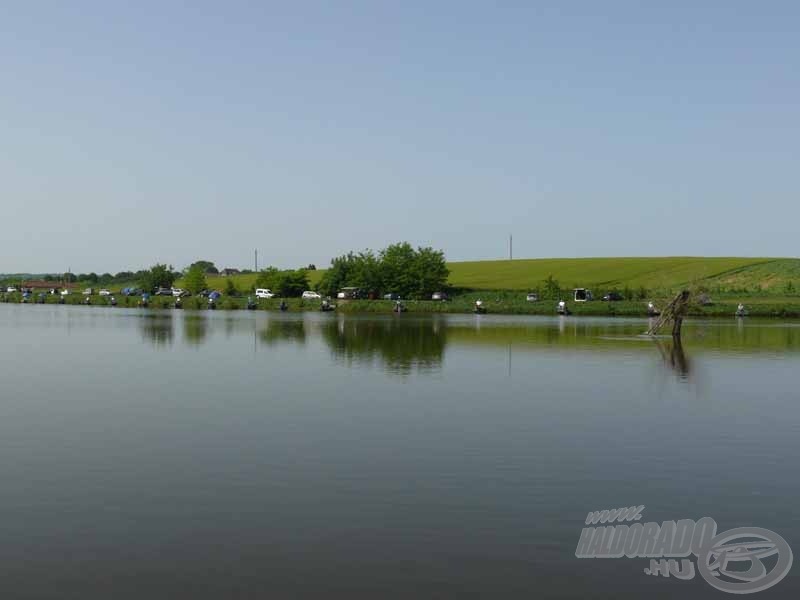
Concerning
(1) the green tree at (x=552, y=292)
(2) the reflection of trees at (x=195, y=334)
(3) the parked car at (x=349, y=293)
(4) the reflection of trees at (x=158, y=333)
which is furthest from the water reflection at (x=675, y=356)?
(3) the parked car at (x=349, y=293)

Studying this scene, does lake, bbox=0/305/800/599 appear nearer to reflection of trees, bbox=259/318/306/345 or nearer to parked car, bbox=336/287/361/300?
reflection of trees, bbox=259/318/306/345

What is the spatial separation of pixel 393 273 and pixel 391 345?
92.8m

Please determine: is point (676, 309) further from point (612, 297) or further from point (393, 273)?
point (393, 273)

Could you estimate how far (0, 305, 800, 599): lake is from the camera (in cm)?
1134

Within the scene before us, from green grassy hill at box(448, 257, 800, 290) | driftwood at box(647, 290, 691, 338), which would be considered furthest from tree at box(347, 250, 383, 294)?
driftwood at box(647, 290, 691, 338)

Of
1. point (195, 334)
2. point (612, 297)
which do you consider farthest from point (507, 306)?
point (195, 334)

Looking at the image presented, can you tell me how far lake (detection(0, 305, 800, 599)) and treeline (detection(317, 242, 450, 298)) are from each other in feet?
340

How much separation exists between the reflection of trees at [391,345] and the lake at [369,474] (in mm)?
3300

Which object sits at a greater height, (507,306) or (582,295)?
(582,295)

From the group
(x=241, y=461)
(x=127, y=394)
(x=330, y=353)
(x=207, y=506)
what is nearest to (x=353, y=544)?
(x=207, y=506)

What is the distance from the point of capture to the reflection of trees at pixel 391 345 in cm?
3984

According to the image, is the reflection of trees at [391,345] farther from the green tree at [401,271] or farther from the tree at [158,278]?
the tree at [158,278]

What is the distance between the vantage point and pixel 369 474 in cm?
1666

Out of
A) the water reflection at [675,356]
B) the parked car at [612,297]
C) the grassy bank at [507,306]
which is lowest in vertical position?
the water reflection at [675,356]
